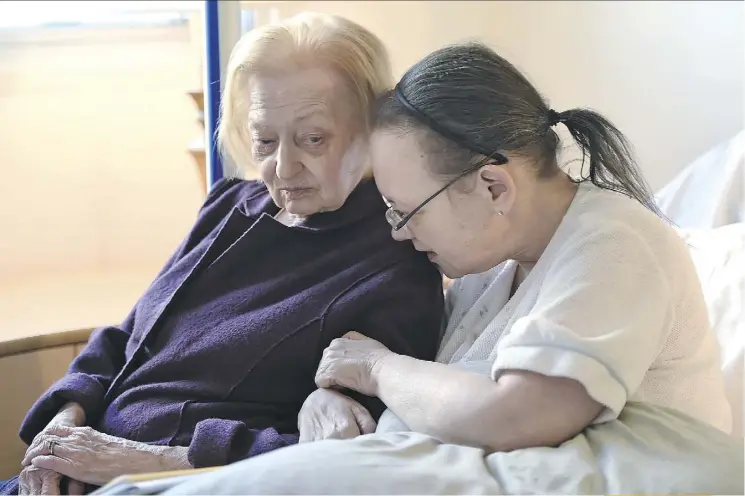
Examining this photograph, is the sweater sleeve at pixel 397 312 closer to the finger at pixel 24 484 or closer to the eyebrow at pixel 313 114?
the eyebrow at pixel 313 114

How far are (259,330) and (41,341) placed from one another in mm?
587

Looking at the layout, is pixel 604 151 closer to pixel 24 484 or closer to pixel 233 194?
pixel 233 194

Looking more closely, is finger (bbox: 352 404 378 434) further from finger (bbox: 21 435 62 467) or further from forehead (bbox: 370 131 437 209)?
finger (bbox: 21 435 62 467)

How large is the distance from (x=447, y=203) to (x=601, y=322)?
269 millimetres

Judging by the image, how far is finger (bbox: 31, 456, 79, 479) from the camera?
45.7 inches

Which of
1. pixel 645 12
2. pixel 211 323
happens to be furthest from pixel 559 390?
pixel 645 12

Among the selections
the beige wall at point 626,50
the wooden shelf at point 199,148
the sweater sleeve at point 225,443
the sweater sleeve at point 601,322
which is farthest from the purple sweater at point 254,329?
the wooden shelf at point 199,148

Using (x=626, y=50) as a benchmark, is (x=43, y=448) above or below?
below

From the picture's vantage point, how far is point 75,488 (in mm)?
1174

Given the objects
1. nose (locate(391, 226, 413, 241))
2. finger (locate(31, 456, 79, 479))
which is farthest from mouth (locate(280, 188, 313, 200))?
finger (locate(31, 456, 79, 479))

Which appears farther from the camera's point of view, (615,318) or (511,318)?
(511,318)

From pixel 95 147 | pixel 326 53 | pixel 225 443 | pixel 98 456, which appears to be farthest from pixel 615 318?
pixel 95 147

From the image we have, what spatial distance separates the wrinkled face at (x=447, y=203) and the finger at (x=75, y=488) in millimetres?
630

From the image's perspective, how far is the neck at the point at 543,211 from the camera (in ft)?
3.32
